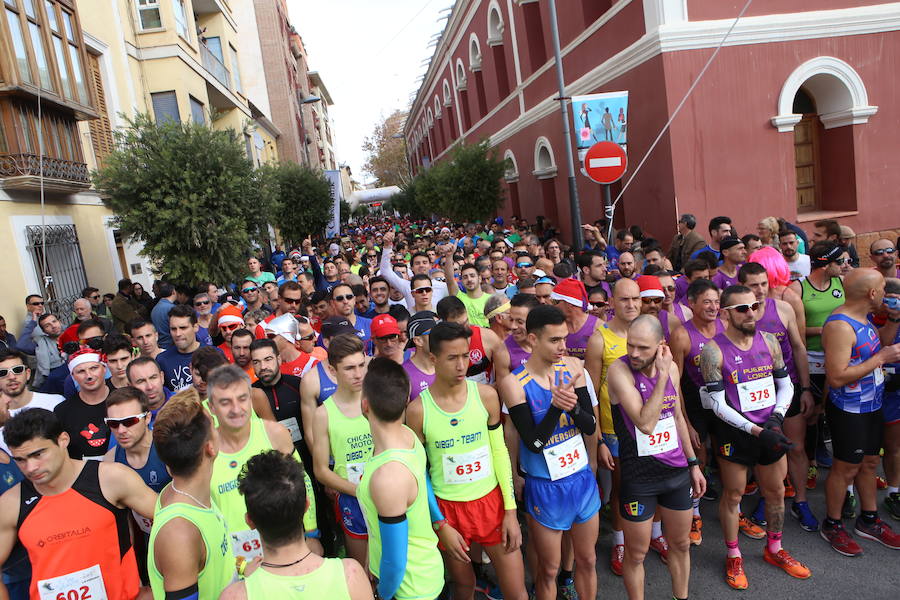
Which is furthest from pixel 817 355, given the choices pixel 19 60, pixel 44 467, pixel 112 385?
pixel 19 60

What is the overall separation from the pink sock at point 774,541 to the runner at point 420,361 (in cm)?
258

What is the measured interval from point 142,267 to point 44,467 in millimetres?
15102

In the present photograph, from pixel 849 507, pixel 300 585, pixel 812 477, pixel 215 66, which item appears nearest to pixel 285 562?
pixel 300 585

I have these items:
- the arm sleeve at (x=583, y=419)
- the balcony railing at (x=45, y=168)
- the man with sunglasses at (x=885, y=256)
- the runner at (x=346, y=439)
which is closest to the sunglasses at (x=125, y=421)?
the runner at (x=346, y=439)

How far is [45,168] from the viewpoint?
10781mm

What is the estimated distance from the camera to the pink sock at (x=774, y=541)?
155 inches

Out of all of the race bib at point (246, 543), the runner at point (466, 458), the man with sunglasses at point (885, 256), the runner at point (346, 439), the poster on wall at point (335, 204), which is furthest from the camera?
A: the poster on wall at point (335, 204)

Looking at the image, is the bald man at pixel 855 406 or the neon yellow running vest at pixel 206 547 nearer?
the neon yellow running vest at pixel 206 547

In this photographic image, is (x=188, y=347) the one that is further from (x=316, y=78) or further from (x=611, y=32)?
(x=316, y=78)

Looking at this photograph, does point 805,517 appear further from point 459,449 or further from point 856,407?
point 459,449

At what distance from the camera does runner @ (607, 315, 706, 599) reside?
337 centimetres

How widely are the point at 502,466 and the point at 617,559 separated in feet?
5.09

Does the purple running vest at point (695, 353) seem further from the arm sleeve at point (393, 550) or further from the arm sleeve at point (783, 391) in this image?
the arm sleeve at point (393, 550)

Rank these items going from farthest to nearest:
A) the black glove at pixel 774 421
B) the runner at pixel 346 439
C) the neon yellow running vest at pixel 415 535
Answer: the black glove at pixel 774 421, the runner at pixel 346 439, the neon yellow running vest at pixel 415 535
